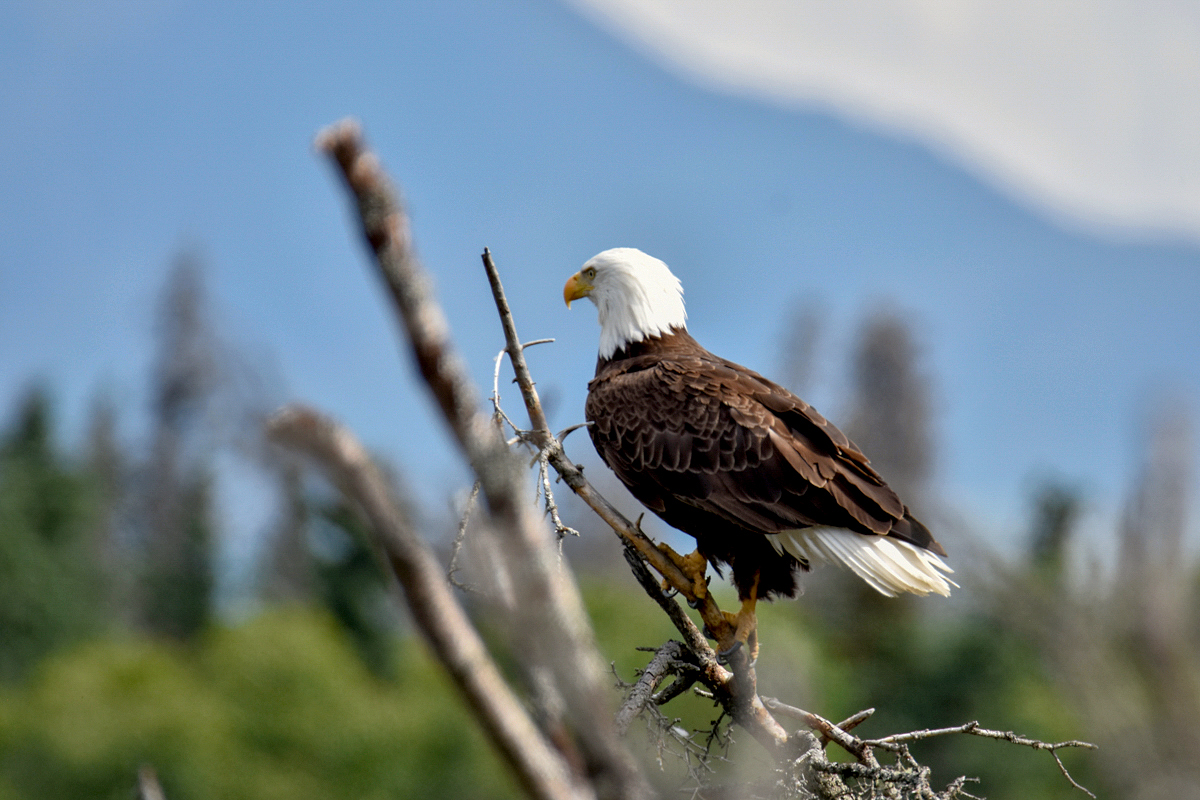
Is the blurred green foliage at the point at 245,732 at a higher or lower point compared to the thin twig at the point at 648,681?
higher

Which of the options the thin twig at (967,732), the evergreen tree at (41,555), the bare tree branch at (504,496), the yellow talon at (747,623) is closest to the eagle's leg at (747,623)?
the yellow talon at (747,623)

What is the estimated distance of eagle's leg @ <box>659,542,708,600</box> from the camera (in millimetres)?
4617

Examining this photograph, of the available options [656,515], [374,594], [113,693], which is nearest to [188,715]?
[113,693]

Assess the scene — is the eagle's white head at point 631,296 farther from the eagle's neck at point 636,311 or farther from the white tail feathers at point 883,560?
the white tail feathers at point 883,560

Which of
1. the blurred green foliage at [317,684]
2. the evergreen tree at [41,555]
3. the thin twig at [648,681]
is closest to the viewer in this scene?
the thin twig at [648,681]

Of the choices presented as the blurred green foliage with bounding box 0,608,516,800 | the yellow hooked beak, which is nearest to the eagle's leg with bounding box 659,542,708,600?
the yellow hooked beak

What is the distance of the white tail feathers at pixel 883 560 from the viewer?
15.5ft

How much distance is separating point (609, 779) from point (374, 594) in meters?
43.7

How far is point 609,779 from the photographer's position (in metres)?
1.18

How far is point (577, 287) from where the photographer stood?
20.7ft

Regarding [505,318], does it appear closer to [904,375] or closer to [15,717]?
[15,717]

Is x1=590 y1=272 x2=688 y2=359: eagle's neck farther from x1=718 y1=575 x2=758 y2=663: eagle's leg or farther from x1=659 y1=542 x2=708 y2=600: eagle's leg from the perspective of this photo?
x1=718 y1=575 x2=758 y2=663: eagle's leg

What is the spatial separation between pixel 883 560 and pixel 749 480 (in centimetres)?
61

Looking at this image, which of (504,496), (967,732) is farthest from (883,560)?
(504,496)
